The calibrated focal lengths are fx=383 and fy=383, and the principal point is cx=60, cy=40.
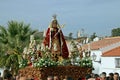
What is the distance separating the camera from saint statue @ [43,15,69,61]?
16625 millimetres

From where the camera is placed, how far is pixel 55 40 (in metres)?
16.9

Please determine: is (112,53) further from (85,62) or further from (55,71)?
(55,71)

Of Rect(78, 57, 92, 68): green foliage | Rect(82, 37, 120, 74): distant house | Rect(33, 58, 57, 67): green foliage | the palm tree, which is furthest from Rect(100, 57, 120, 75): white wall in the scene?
Rect(33, 58, 57, 67): green foliage

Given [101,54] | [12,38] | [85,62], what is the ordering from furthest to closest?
[101,54] → [12,38] → [85,62]

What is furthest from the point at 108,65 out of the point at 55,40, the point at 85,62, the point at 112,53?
the point at 85,62

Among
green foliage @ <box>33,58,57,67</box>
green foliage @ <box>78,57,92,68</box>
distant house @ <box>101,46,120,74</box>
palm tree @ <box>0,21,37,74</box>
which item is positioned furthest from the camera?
distant house @ <box>101,46,120,74</box>

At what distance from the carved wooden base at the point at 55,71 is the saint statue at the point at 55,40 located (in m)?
1.30

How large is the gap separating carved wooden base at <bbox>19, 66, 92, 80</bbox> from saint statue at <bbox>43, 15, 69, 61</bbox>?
1.30m

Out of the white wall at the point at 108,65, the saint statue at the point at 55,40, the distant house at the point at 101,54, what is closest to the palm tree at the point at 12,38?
the saint statue at the point at 55,40

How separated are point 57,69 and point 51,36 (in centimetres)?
230

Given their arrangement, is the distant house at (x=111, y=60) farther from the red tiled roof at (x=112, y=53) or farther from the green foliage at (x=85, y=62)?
the green foliage at (x=85, y=62)

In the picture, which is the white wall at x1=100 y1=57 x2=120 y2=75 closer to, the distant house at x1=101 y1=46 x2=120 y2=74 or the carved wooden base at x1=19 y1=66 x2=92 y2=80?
the distant house at x1=101 y1=46 x2=120 y2=74

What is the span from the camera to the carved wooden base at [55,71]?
14680 millimetres

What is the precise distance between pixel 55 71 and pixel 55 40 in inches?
87.4
